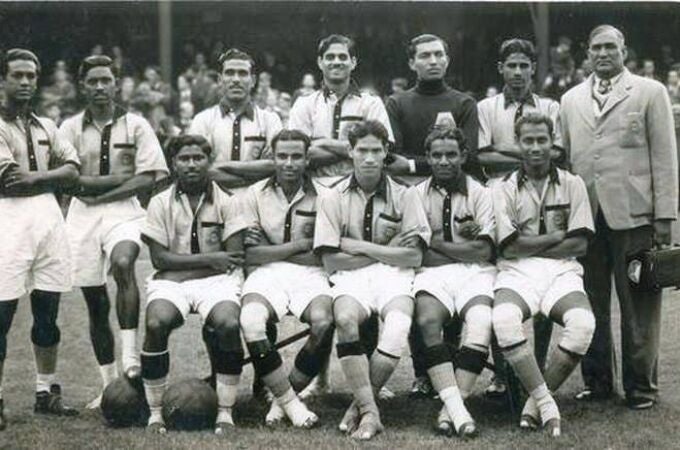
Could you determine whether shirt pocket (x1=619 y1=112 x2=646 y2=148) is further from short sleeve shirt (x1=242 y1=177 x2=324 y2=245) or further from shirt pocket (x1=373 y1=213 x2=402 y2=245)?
short sleeve shirt (x1=242 y1=177 x2=324 y2=245)

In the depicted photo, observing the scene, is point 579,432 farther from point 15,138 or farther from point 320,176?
point 15,138

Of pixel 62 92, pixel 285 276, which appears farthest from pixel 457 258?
pixel 62 92

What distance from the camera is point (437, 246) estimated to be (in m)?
5.82

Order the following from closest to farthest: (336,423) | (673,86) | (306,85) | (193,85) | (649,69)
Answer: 1. (336,423)
2. (673,86)
3. (649,69)
4. (306,85)
5. (193,85)

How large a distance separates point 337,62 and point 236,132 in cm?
83

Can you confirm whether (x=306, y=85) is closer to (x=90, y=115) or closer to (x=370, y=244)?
(x=90, y=115)

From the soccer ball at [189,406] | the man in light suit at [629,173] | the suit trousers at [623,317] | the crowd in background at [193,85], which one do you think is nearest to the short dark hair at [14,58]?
the soccer ball at [189,406]

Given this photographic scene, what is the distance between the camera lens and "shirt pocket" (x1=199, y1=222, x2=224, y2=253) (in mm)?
5832

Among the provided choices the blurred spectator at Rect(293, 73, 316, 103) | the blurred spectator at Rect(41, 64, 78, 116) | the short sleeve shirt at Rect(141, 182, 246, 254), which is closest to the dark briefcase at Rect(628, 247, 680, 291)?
the short sleeve shirt at Rect(141, 182, 246, 254)

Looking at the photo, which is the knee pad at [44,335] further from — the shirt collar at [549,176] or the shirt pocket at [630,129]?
the shirt pocket at [630,129]

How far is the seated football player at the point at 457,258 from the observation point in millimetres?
5422

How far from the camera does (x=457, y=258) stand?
19.0ft

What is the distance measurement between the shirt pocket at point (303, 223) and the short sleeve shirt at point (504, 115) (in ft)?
4.27

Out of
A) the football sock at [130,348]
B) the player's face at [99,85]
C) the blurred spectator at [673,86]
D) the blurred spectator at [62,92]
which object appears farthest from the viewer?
the blurred spectator at [62,92]
